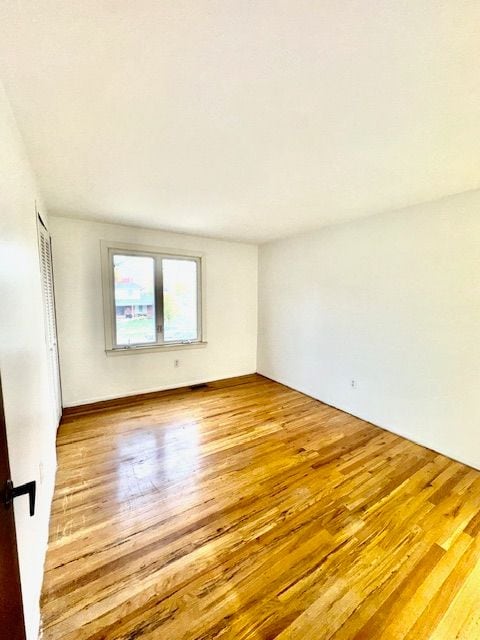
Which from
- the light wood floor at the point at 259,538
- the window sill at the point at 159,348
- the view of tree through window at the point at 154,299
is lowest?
the light wood floor at the point at 259,538

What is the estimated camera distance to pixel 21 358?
47.4 inches

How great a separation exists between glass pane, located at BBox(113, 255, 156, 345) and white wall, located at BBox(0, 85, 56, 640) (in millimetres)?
2031

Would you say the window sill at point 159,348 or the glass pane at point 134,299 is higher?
the glass pane at point 134,299

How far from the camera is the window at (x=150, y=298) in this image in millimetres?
3631

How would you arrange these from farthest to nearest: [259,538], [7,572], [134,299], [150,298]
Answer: [150,298] → [134,299] → [259,538] → [7,572]

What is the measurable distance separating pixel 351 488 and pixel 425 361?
1.44 m

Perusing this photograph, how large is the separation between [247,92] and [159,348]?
11.1 feet

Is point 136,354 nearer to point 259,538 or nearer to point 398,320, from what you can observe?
point 259,538

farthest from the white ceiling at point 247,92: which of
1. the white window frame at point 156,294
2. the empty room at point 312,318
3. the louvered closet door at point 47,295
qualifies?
the white window frame at point 156,294

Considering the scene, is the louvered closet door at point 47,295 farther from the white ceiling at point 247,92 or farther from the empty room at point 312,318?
the white ceiling at point 247,92

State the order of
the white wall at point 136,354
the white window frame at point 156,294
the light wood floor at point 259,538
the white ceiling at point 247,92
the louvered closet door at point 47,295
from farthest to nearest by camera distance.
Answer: the white window frame at point 156,294 < the white wall at point 136,354 < the louvered closet door at point 47,295 < the light wood floor at point 259,538 < the white ceiling at point 247,92

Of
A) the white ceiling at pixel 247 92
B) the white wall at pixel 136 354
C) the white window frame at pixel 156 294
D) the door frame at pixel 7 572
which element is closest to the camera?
the door frame at pixel 7 572

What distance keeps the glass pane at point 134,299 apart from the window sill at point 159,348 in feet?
0.36

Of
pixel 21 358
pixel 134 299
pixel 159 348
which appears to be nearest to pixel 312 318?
pixel 159 348
